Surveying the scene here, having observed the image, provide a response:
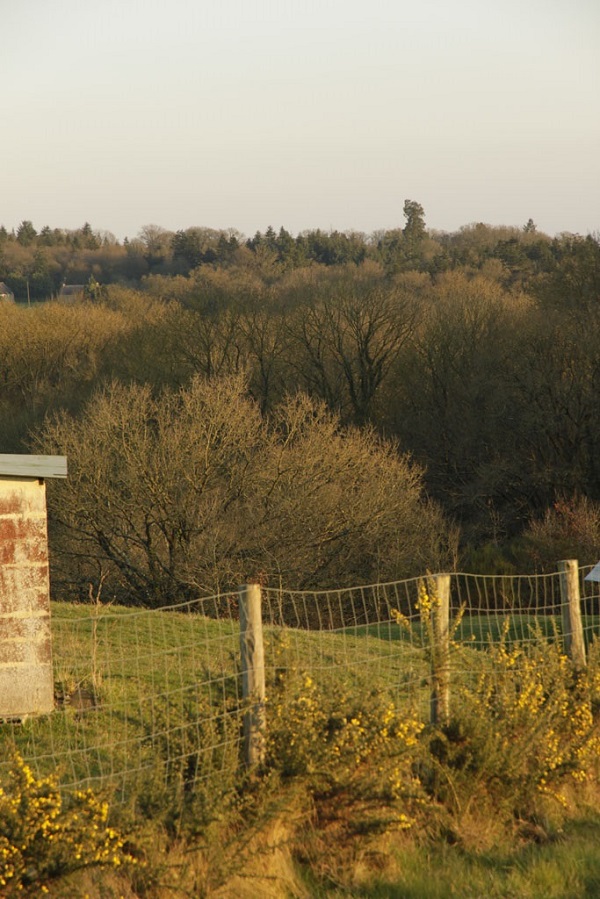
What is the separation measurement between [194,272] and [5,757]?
6943 centimetres

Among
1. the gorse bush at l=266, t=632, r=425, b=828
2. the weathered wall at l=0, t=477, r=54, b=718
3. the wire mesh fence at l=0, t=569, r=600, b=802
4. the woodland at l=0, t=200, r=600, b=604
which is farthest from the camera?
the woodland at l=0, t=200, r=600, b=604

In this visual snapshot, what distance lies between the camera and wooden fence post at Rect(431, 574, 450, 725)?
7086 millimetres

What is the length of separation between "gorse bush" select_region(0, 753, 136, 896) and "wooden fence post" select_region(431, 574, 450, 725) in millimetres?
2486

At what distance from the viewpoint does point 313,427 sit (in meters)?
29.3

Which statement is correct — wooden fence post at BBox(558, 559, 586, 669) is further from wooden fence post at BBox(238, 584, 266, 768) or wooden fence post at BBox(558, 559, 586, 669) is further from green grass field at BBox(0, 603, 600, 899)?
wooden fence post at BBox(238, 584, 266, 768)

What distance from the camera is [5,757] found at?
6.96 meters

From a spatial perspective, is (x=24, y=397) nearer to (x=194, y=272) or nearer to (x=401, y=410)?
(x=401, y=410)

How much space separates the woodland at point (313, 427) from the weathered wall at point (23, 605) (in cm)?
1439

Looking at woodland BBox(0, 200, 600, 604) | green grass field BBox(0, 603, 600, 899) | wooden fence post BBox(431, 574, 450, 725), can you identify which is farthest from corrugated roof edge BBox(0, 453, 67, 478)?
woodland BBox(0, 200, 600, 604)

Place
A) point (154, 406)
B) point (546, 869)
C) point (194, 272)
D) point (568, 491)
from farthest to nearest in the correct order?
point (194, 272) → point (568, 491) → point (154, 406) → point (546, 869)

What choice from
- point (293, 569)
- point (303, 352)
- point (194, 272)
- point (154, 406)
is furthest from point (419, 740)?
point (194, 272)

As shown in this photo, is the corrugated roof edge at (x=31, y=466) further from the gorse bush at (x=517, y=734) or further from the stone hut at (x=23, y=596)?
the gorse bush at (x=517, y=734)

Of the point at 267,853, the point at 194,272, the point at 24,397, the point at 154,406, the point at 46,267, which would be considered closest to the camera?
the point at 267,853

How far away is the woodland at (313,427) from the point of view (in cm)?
2495
